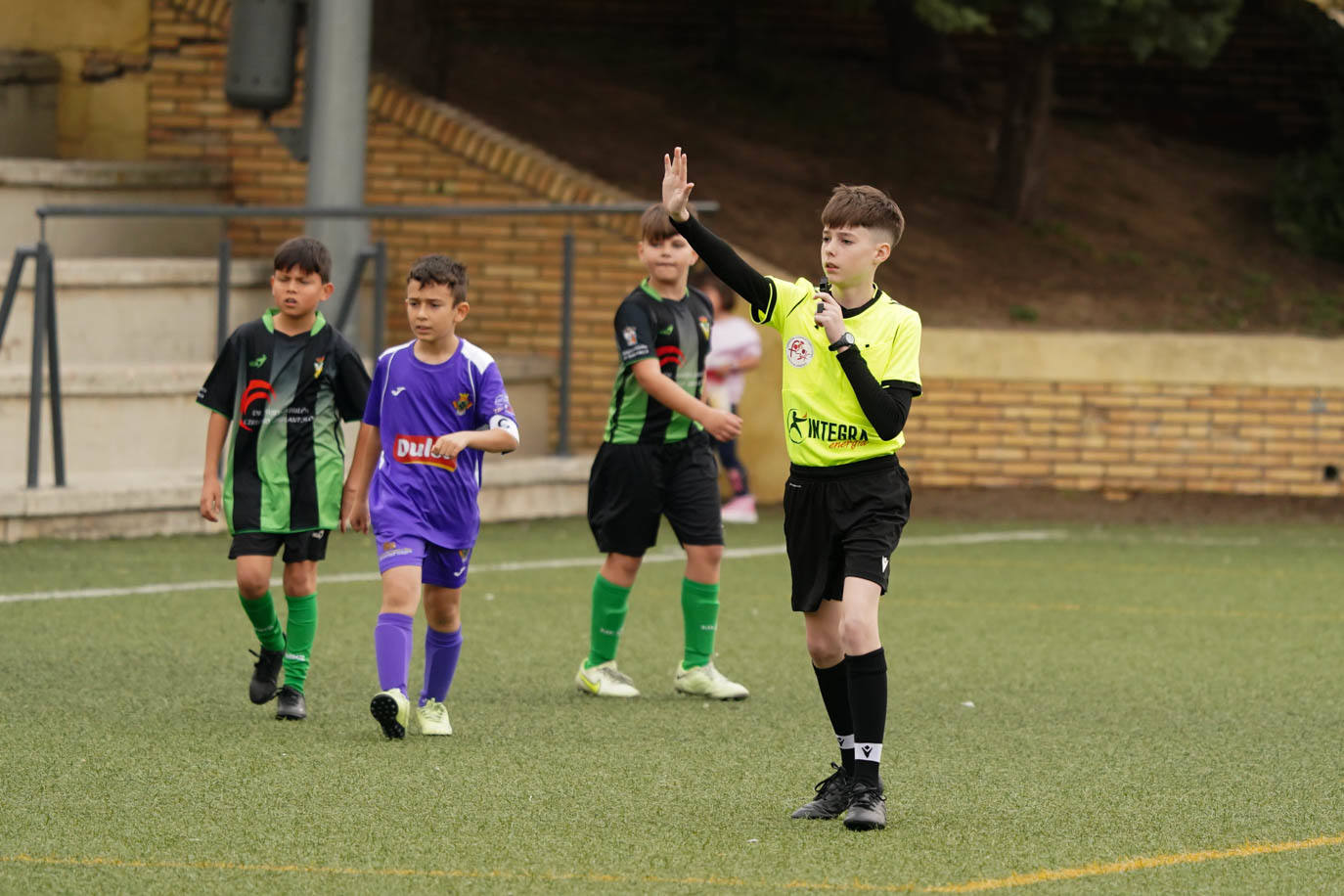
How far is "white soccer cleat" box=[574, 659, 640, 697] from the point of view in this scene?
7227 millimetres

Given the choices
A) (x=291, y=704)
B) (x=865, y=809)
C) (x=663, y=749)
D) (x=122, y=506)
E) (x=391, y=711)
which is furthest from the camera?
(x=122, y=506)

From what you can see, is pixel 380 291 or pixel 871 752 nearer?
pixel 871 752

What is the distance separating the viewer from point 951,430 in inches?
541

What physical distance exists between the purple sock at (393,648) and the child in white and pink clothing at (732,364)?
6.63m

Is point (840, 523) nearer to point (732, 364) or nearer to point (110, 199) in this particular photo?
point (732, 364)

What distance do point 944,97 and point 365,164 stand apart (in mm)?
5974

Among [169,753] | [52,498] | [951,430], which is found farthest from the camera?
[951,430]

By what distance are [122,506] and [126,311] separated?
7.64ft

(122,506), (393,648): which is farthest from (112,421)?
(393,648)

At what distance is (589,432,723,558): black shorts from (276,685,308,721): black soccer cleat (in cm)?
127

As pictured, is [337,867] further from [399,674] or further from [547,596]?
[547,596]

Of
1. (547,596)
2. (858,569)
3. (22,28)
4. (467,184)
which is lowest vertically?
(547,596)

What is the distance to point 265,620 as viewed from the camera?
22.0 ft

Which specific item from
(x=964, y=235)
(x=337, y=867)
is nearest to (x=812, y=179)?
(x=964, y=235)
